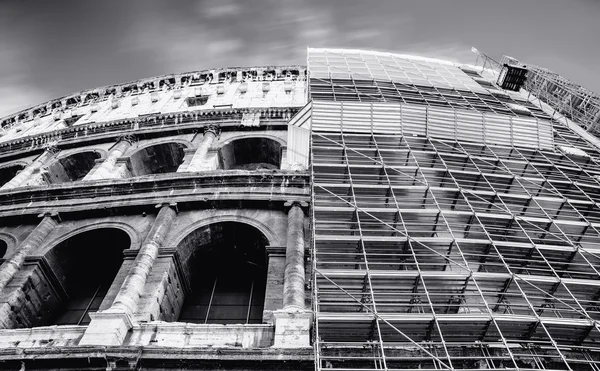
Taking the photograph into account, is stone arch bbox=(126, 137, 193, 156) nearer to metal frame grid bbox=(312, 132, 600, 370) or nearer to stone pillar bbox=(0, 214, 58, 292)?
stone pillar bbox=(0, 214, 58, 292)

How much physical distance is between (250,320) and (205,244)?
2555 millimetres

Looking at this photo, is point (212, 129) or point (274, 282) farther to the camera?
point (212, 129)

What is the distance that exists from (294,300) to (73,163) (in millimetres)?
13986

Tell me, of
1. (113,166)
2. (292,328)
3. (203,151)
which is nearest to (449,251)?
(292,328)

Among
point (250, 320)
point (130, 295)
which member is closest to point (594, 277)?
point (250, 320)

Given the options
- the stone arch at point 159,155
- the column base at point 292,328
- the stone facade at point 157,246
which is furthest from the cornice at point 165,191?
the stone arch at point 159,155

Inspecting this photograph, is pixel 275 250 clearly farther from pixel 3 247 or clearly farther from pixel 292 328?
pixel 3 247

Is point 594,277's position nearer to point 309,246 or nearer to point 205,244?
point 309,246

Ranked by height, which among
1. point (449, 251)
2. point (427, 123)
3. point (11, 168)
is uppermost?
point (11, 168)

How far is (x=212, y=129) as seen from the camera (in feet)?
61.6

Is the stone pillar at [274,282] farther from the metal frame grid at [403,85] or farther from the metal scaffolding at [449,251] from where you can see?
the metal frame grid at [403,85]

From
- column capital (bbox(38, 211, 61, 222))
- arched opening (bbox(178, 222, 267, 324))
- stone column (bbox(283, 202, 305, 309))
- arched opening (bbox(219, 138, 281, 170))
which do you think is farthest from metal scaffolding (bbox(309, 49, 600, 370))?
column capital (bbox(38, 211, 61, 222))

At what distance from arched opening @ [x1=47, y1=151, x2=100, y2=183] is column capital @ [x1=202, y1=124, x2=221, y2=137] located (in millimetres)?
4464

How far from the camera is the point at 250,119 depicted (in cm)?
1930
